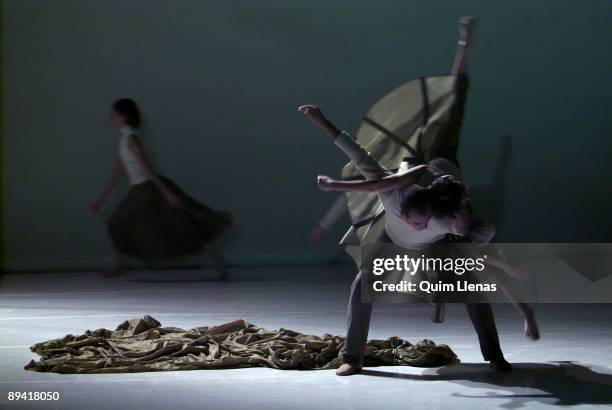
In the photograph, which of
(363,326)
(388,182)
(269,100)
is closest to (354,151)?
(388,182)

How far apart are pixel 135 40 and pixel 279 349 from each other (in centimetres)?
465

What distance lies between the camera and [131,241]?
7891 mm

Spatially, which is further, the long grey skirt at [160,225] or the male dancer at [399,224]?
the long grey skirt at [160,225]

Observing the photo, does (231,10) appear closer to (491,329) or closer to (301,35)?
(301,35)

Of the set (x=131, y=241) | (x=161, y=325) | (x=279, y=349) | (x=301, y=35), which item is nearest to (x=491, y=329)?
(x=279, y=349)

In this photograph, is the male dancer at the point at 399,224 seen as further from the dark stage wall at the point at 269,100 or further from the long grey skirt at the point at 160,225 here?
the dark stage wall at the point at 269,100

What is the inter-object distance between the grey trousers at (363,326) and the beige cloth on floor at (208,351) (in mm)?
166

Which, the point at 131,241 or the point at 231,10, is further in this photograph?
the point at 231,10

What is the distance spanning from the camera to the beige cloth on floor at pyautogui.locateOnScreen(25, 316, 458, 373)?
4.50 metres

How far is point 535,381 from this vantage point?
420 cm

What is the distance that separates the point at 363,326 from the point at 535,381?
0.72 meters

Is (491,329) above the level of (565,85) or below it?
below

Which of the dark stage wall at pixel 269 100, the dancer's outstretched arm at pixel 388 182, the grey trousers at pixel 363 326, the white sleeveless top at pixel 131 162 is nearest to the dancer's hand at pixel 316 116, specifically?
the dancer's outstretched arm at pixel 388 182

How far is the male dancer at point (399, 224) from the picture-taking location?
4.12 meters
